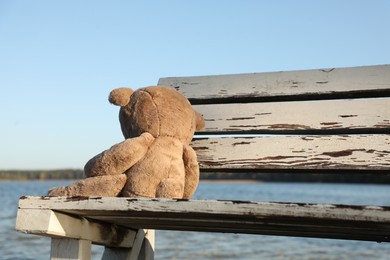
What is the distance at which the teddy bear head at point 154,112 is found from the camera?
2.48 m

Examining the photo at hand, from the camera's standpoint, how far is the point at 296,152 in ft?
8.83

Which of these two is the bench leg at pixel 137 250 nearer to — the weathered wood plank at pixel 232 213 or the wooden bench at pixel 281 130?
the wooden bench at pixel 281 130

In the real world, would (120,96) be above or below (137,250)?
above

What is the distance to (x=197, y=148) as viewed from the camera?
2.83 metres

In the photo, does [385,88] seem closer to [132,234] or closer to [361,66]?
[361,66]

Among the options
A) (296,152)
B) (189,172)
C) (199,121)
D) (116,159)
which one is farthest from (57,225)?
(296,152)

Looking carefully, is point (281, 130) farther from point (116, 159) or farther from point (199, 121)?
point (116, 159)

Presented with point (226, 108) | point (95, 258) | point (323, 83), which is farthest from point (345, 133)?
point (95, 258)

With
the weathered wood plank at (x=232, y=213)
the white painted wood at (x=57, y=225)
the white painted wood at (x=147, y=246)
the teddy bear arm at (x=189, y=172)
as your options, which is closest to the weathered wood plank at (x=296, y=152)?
the teddy bear arm at (x=189, y=172)

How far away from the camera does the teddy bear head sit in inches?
97.7

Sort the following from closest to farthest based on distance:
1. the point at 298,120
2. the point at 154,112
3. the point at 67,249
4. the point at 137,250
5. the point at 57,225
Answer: the point at 57,225
the point at 67,249
the point at 154,112
the point at 137,250
the point at 298,120

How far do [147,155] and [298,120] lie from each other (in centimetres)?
76

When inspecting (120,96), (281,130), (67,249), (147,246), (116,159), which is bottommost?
(147,246)

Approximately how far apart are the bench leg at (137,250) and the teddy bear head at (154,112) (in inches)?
18.1
